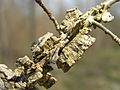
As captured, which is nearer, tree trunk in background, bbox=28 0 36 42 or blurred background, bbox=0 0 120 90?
blurred background, bbox=0 0 120 90

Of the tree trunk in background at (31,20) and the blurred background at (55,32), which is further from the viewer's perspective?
the tree trunk in background at (31,20)

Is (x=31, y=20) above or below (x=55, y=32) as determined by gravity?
above

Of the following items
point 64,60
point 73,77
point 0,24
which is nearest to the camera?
point 64,60

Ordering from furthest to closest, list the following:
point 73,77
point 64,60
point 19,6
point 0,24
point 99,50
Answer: point 99,50 → point 19,6 → point 0,24 → point 73,77 → point 64,60

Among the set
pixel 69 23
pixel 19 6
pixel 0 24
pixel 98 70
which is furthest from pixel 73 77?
pixel 69 23

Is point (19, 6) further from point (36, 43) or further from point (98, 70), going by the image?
point (36, 43)

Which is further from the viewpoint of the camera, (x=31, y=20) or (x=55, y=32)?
(x=31, y=20)

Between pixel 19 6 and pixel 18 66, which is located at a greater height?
pixel 19 6

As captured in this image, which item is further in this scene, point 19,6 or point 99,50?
point 99,50
